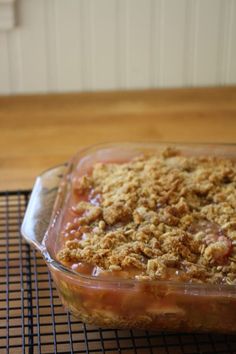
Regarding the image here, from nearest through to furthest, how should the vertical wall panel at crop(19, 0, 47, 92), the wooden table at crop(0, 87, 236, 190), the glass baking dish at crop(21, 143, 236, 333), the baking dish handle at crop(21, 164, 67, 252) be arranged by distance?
the glass baking dish at crop(21, 143, 236, 333), the baking dish handle at crop(21, 164, 67, 252), the wooden table at crop(0, 87, 236, 190), the vertical wall panel at crop(19, 0, 47, 92)

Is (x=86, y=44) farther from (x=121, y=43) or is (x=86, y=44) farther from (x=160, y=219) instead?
(x=160, y=219)

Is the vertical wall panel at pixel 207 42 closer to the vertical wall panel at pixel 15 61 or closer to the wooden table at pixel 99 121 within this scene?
the wooden table at pixel 99 121

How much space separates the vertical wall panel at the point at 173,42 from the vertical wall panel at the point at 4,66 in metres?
0.40

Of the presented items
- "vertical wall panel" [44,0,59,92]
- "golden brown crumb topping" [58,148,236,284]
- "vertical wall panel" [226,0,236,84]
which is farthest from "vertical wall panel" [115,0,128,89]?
"golden brown crumb topping" [58,148,236,284]

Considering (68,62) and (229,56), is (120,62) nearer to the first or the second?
(68,62)

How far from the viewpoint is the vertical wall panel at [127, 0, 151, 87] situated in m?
Answer: 1.54

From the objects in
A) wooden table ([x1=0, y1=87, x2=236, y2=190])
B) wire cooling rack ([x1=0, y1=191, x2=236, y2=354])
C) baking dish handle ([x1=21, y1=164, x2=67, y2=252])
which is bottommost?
wire cooling rack ([x1=0, y1=191, x2=236, y2=354])

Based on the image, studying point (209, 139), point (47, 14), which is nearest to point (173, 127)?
point (209, 139)

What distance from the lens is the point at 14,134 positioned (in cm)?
137

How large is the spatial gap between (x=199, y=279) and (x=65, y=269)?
6.1 inches

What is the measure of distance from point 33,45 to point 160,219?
878 mm

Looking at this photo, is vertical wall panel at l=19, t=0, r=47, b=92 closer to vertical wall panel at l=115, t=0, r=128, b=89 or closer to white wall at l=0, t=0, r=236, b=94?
white wall at l=0, t=0, r=236, b=94

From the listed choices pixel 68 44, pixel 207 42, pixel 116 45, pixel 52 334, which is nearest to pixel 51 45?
pixel 68 44

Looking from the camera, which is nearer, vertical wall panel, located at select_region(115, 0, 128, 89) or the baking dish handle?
the baking dish handle
